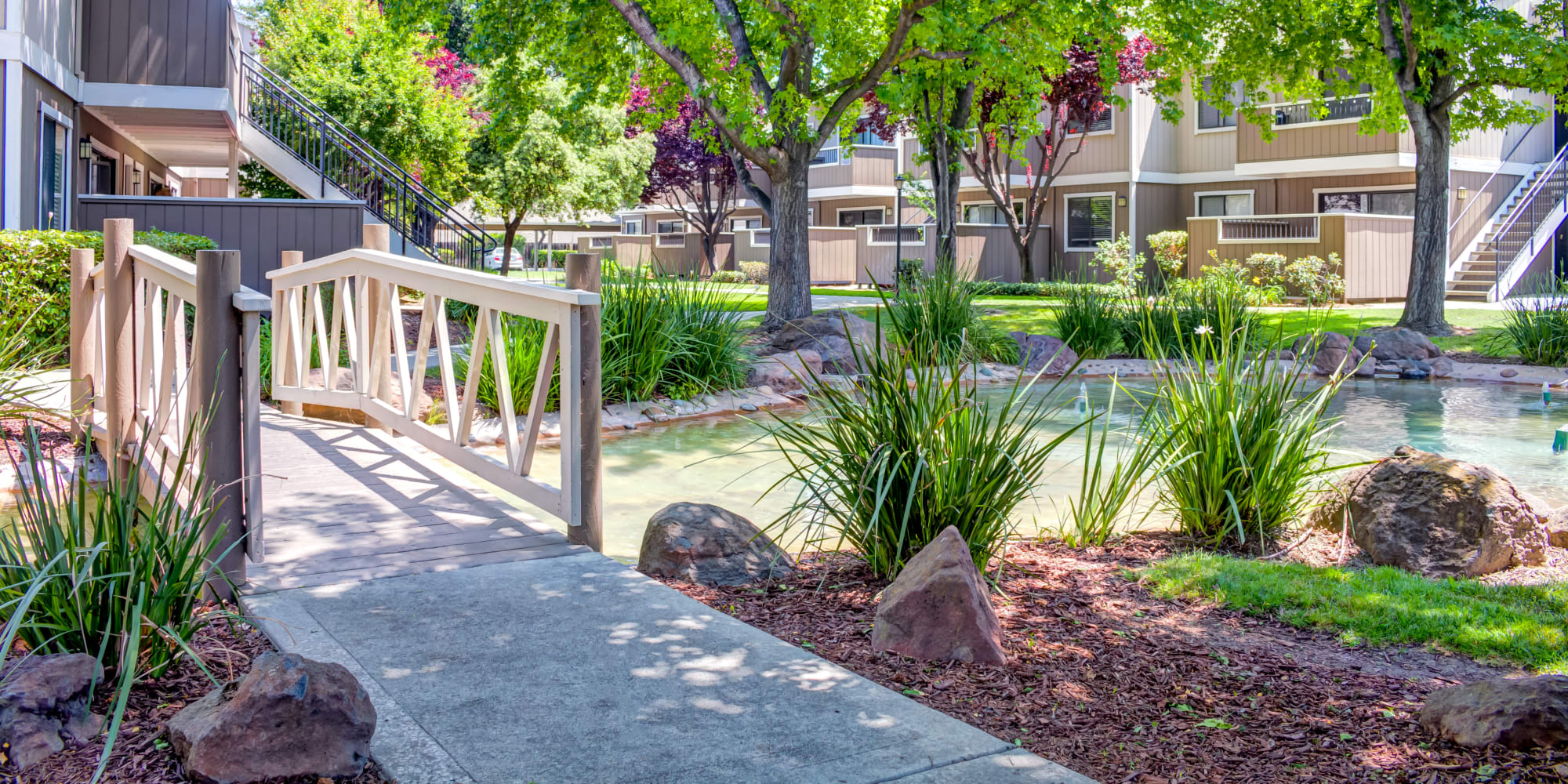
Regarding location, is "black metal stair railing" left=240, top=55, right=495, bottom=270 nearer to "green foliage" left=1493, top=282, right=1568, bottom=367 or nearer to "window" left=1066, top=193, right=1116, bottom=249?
"green foliage" left=1493, top=282, right=1568, bottom=367

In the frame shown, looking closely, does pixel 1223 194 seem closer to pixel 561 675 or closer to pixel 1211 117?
pixel 1211 117

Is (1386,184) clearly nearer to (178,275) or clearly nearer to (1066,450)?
(1066,450)

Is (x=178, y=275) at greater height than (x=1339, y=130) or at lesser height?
lesser

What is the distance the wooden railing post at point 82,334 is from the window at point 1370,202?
2449cm

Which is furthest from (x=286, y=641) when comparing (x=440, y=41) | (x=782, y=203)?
(x=440, y=41)

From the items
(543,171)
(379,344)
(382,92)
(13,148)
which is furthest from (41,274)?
(543,171)

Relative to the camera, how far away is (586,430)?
17.0 feet

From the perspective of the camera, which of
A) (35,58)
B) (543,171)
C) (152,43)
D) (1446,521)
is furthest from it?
(543,171)

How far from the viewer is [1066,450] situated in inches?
359

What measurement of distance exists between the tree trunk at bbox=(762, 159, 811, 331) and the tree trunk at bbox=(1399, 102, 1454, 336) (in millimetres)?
7970

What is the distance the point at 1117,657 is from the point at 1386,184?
2557 cm

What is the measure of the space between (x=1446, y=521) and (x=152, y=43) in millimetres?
15329

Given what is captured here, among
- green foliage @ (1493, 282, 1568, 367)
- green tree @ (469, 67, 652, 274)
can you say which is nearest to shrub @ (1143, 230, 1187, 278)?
green tree @ (469, 67, 652, 274)

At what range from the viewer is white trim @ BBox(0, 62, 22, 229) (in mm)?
12203
